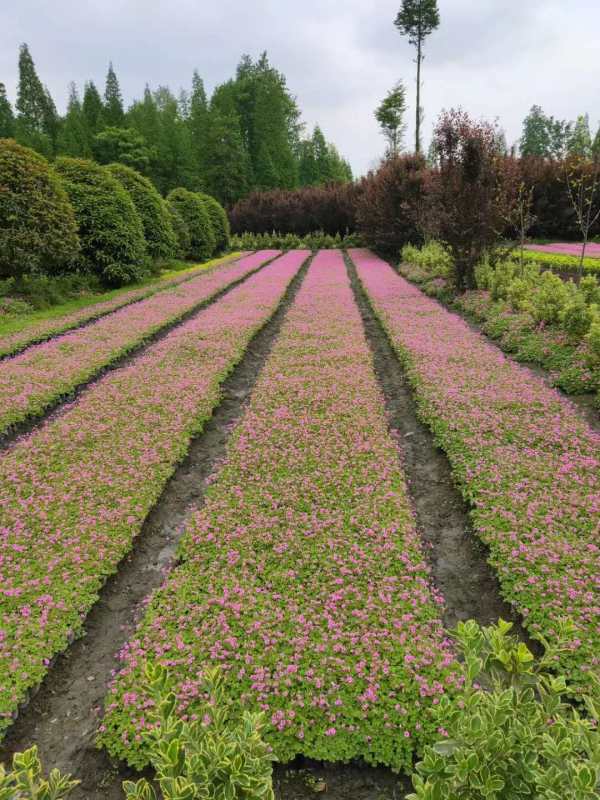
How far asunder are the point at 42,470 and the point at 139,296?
16319 millimetres

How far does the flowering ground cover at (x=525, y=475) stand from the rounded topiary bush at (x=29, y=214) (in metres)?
15.4

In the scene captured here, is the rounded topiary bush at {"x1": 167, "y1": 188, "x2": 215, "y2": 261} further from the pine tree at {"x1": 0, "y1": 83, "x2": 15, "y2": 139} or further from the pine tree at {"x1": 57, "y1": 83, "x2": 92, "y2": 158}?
the pine tree at {"x1": 0, "y1": 83, "x2": 15, "y2": 139}

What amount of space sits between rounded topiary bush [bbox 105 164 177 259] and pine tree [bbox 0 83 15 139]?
56.5 metres

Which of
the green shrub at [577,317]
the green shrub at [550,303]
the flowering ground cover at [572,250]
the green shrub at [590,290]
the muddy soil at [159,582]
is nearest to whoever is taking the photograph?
the muddy soil at [159,582]

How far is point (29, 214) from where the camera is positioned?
18.8 metres

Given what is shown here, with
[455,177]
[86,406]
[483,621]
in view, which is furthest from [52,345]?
[455,177]

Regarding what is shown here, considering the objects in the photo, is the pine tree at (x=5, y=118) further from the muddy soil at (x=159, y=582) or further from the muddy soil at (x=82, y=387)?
the muddy soil at (x=159, y=582)

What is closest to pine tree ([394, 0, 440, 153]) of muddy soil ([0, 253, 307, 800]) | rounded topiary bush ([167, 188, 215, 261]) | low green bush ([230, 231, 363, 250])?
low green bush ([230, 231, 363, 250])

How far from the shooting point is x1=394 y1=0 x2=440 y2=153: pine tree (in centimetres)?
5134

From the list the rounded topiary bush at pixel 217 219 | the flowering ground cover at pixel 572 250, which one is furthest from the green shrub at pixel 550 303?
the rounded topiary bush at pixel 217 219

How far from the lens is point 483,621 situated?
4855mm

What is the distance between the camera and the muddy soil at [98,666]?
3.66 metres

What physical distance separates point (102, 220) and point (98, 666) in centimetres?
2311

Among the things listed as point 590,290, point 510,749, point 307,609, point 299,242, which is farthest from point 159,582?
point 299,242
